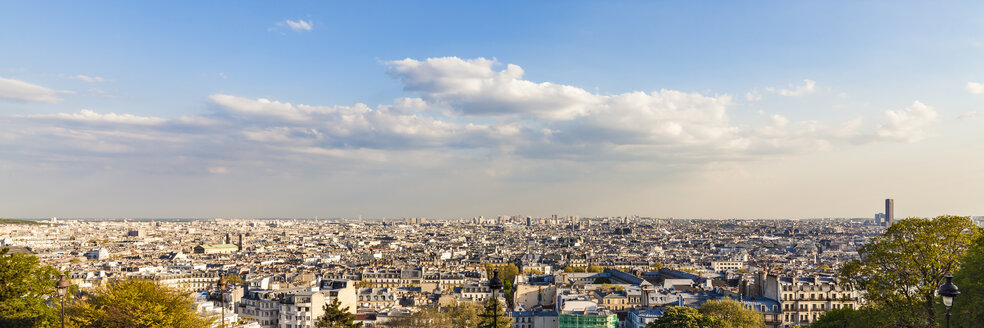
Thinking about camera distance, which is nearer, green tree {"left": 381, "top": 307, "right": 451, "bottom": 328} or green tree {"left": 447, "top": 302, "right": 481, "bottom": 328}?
green tree {"left": 381, "top": 307, "right": 451, "bottom": 328}

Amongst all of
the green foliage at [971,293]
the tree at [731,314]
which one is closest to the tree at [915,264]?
the green foliage at [971,293]

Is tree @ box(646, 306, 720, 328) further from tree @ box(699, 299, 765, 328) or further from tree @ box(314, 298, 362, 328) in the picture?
tree @ box(314, 298, 362, 328)

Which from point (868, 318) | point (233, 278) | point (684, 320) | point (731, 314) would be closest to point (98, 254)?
point (233, 278)

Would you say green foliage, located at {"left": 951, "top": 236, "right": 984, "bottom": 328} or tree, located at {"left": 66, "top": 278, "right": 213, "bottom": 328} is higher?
green foliage, located at {"left": 951, "top": 236, "right": 984, "bottom": 328}

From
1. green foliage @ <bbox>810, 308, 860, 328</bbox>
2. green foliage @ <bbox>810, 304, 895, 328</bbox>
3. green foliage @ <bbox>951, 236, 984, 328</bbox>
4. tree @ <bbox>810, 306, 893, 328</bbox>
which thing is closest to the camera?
green foliage @ <bbox>951, 236, 984, 328</bbox>

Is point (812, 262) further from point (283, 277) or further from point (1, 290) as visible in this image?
point (1, 290)

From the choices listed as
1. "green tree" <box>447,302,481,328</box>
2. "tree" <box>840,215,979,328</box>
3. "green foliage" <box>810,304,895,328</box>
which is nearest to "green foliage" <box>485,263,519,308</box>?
"green tree" <box>447,302,481,328</box>

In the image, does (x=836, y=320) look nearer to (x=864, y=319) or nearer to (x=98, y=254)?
(x=864, y=319)

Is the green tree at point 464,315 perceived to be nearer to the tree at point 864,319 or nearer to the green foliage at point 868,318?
the tree at point 864,319
